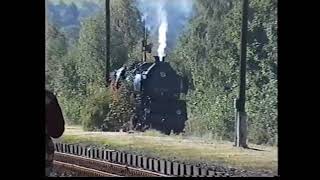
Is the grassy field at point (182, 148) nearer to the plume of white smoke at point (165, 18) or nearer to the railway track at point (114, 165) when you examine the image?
the railway track at point (114, 165)

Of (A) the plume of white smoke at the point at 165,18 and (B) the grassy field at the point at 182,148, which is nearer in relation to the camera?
(B) the grassy field at the point at 182,148

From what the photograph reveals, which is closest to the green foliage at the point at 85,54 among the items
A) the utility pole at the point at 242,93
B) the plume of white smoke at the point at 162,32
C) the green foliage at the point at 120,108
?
the green foliage at the point at 120,108

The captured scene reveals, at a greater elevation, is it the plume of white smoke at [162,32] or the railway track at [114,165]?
the plume of white smoke at [162,32]

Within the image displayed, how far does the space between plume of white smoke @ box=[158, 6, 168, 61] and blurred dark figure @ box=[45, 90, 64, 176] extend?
712 mm

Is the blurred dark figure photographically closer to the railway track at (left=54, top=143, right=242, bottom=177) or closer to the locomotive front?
the railway track at (left=54, top=143, right=242, bottom=177)

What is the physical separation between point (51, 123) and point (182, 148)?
0.81 m

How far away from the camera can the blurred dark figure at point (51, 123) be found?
13.2 feet

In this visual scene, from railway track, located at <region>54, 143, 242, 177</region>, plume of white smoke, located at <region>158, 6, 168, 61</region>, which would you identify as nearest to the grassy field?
railway track, located at <region>54, 143, 242, 177</region>

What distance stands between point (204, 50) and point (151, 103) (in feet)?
1.53

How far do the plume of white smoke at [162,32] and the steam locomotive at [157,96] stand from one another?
0.17 feet

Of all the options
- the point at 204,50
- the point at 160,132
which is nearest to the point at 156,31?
the point at 204,50

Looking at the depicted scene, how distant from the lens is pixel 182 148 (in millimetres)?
4020
